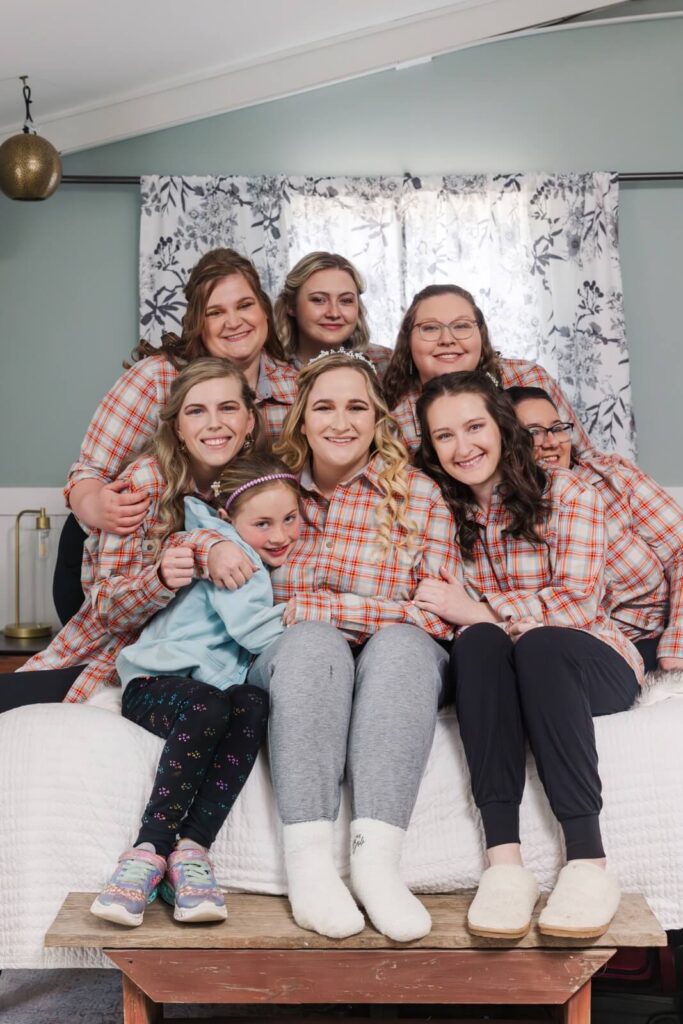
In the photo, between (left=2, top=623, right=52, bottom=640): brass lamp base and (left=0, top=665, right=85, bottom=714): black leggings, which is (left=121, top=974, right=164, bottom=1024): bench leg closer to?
(left=0, top=665, right=85, bottom=714): black leggings

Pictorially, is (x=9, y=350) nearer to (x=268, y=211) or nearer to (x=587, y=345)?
(x=268, y=211)

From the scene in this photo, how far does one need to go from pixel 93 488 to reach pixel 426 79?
7.34 feet

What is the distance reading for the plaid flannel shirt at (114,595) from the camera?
2057mm

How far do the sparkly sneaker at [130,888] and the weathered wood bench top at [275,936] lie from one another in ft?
0.09

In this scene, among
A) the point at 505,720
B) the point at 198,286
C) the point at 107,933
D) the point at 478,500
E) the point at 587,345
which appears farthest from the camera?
the point at 587,345

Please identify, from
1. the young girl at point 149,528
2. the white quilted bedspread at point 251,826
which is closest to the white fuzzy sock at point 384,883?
the white quilted bedspread at point 251,826

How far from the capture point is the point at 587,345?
3.63m

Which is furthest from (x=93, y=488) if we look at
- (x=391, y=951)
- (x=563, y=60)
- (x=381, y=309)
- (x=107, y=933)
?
(x=563, y=60)

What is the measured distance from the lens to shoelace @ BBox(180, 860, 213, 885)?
1.63 m

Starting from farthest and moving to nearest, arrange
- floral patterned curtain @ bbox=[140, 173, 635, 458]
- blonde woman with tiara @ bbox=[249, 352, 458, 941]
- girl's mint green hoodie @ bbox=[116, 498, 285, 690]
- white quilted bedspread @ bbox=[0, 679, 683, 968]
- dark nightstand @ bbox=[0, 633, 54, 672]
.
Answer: floral patterned curtain @ bbox=[140, 173, 635, 458]
dark nightstand @ bbox=[0, 633, 54, 672]
girl's mint green hoodie @ bbox=[116, 498, 285, 690]
white quilted bedspread @ bbox=[0, 679, 683, 968]
blonde woman with tiara @ bbox=[249, 352, 458, 941]

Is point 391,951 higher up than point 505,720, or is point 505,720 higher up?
point 505,720

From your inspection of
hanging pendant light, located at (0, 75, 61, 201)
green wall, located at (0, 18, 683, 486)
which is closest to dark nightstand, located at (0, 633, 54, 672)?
green wall, located at (0, 18, 683, 486)

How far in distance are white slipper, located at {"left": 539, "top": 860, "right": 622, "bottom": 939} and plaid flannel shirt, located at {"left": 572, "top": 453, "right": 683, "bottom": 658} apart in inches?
28.8

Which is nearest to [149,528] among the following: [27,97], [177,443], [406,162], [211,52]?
[177,443]
